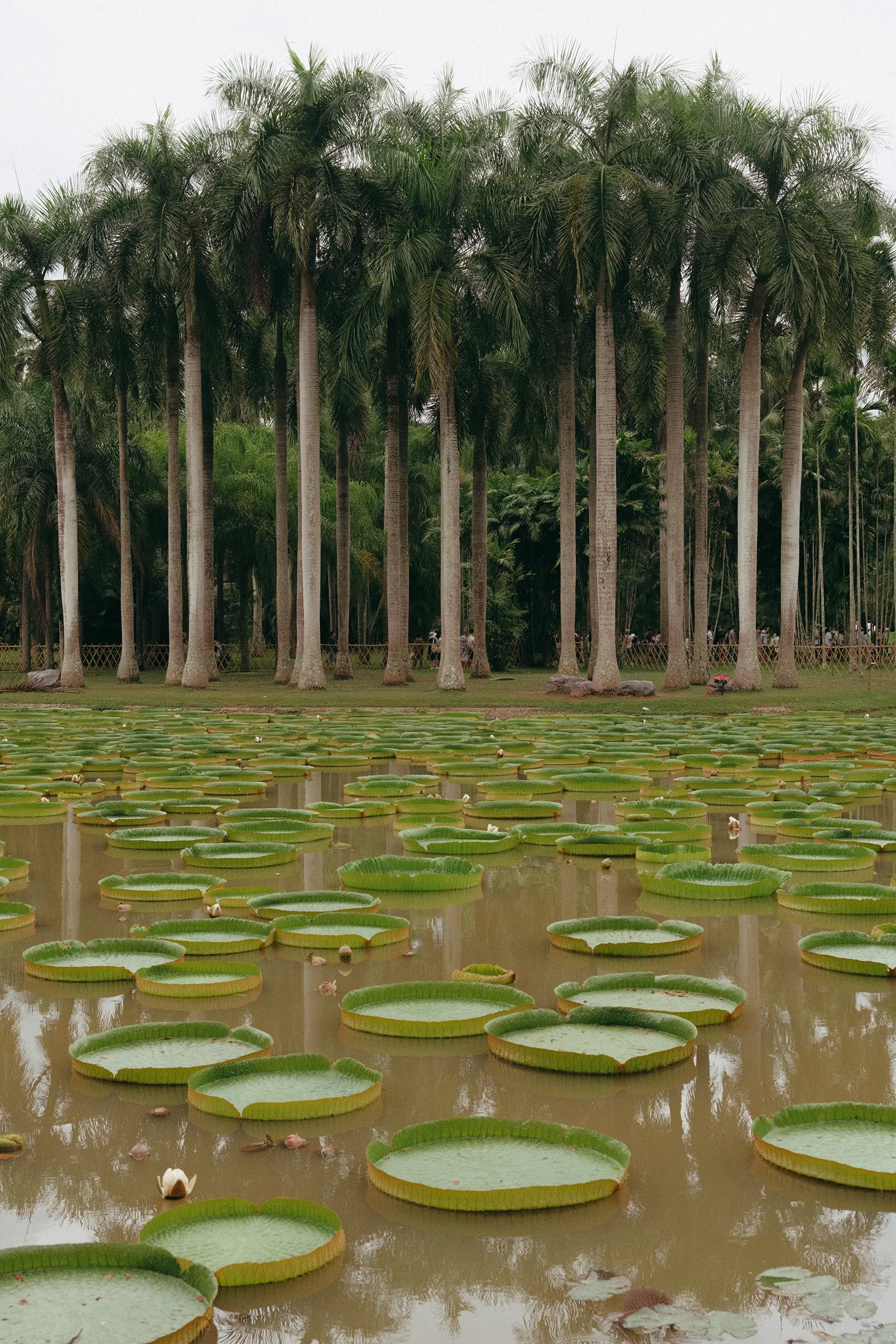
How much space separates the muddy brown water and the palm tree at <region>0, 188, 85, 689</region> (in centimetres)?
2370

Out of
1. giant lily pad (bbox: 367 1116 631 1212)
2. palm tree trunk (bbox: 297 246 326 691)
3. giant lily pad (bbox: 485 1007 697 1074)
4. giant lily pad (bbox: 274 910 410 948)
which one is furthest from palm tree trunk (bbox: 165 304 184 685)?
giant lily pad (bbox: 367 1116 631 1212)

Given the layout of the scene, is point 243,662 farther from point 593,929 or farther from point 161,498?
point 593,929

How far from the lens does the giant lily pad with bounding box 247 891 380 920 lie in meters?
5.36

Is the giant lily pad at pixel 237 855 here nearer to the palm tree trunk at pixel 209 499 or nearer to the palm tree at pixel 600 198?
the palm tree at pixel 600 198

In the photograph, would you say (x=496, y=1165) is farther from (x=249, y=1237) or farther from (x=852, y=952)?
(x=852, y=952)

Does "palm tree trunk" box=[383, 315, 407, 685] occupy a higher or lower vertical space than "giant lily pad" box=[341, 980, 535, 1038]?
higher

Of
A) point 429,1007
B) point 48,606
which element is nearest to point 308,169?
point 48,606

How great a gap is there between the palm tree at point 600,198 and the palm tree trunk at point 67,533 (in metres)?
11.6

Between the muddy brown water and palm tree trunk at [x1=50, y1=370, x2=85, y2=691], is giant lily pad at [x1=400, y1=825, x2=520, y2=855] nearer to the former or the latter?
the muddy brown water

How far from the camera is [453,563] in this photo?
25.1m

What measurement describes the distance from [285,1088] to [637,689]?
20.5 metres

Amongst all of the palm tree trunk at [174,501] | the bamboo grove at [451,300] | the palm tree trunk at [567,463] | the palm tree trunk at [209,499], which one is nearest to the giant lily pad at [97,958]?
Answer: the bamboo grove at [451,300]

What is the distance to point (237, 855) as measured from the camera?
670 cm

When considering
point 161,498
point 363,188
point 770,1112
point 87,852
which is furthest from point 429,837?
point 161,498
